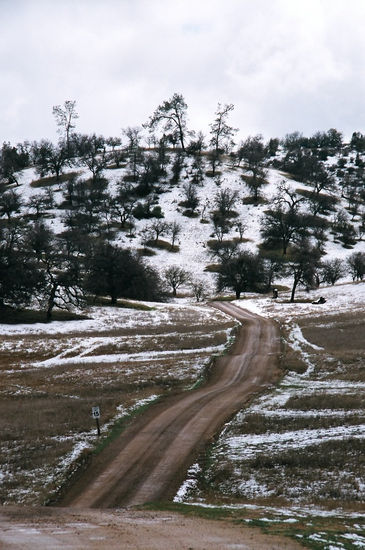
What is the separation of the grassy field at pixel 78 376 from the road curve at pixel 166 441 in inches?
55.0

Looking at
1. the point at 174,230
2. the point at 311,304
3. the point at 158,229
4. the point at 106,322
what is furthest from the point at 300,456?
the point at 158,229

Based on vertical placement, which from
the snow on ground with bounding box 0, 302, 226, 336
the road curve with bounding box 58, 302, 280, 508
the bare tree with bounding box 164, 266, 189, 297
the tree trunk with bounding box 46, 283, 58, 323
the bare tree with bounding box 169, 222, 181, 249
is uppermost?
the bare tree with bounding box 169, 222, 181, 249

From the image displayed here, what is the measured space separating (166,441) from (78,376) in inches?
584

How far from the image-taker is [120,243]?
99.8m

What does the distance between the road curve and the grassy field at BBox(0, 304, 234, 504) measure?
1397mm

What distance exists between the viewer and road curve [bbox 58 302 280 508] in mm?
15023

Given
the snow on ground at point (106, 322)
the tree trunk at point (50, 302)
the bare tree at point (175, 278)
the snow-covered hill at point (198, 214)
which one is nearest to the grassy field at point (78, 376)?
the snow on ground at point (106, 322)

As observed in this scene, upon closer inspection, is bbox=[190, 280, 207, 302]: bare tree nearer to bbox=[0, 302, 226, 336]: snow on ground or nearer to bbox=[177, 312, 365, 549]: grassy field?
bbox=[0, 302, 226, 336]: snow on ground

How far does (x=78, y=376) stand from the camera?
32.0 m

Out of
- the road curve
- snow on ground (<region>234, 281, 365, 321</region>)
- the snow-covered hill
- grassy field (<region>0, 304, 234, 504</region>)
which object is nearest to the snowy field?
the road curve

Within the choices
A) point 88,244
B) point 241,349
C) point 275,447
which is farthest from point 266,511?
point 88,244

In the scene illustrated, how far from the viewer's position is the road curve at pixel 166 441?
1502cm

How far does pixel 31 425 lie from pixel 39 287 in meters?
35.5

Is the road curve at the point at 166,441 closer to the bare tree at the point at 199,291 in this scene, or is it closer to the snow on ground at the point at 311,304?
the snow on ground at the point at 311,304
